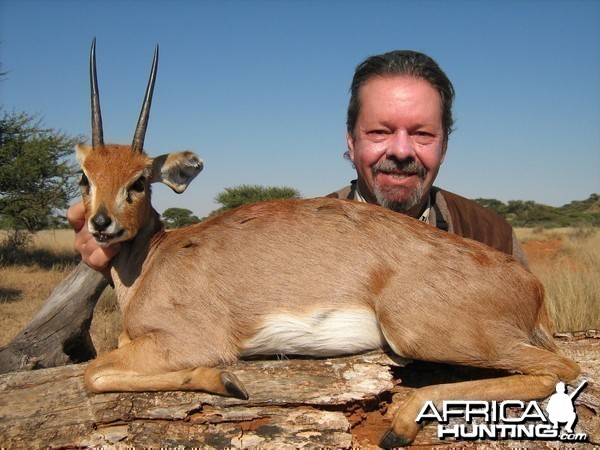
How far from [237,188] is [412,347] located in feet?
61.9

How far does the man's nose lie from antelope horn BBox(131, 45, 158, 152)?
280 cm

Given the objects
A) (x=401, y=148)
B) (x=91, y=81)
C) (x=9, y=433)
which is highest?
(x=91, y=81)

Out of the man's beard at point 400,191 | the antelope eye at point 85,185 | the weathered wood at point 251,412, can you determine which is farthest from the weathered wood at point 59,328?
the man's beard at point 400,191

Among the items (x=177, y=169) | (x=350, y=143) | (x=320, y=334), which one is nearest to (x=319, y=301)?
(x=320, y=334)

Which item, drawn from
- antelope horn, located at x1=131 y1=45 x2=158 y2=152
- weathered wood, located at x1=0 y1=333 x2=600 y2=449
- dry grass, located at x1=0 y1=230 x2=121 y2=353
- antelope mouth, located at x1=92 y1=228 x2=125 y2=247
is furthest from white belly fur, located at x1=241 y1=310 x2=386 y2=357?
dry grass, located at x1=0 y1=230 x2=121 y2=353

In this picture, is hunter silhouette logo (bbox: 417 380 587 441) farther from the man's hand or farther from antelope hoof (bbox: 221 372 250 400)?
the man's hand

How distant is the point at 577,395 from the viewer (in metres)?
3.86

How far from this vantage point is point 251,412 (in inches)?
141

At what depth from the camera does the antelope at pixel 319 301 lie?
3766 mm

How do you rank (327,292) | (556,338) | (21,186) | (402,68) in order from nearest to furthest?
(327,292) < (556,338) < (402,68) < (21,186)

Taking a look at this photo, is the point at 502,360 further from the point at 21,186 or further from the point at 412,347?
the point at 21,186

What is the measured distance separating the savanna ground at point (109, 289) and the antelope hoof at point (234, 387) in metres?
6.84

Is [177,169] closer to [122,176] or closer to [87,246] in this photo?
[122,176]

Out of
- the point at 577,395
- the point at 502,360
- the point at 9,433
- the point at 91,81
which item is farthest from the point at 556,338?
the point at 91,81
